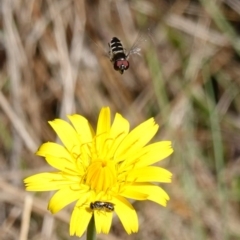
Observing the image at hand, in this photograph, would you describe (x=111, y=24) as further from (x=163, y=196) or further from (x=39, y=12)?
(x=163, y=196)

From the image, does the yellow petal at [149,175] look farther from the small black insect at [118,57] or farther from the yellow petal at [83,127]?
the small black insect at [118,57]

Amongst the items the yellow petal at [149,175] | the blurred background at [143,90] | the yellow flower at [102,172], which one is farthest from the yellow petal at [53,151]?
the blurred background at [143,90]

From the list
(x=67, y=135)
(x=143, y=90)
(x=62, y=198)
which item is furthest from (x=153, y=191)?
(x=143, y=90)

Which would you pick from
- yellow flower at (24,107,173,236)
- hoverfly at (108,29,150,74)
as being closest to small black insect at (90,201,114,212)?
yellow flower at (24,107,173,236)

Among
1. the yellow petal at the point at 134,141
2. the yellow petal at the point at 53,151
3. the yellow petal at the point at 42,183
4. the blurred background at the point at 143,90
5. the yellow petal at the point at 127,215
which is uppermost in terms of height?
the blurred background at the point at 143,90

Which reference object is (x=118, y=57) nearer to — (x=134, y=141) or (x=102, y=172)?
(x=134, y=141)

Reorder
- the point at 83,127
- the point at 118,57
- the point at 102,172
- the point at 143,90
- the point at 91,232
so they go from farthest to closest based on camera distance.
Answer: the point at 143,90
the point at 118,57
the point at 83,127
the point at 102,172
the point at 91,232
